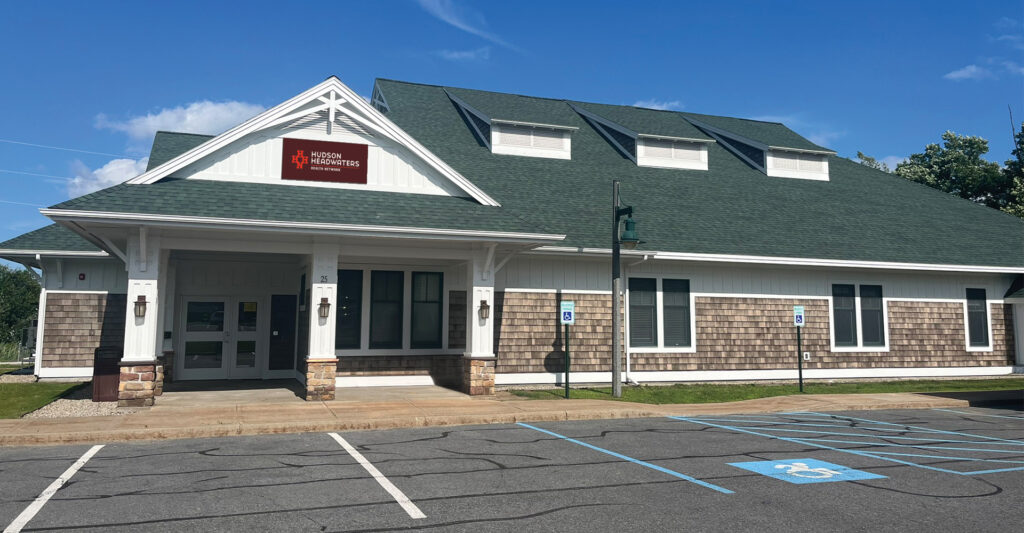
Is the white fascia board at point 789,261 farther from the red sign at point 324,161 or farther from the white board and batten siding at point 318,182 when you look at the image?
the red sign at point 324,161

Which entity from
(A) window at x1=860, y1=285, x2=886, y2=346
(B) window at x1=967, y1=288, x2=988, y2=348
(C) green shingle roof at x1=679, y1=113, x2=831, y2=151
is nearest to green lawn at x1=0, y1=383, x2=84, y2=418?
(A) window at x1=860, y1=285, x2=886, y2=346

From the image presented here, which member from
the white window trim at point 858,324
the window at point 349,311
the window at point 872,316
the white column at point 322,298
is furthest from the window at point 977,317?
the white column at point 322,298

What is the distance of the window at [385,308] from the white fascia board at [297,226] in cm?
351

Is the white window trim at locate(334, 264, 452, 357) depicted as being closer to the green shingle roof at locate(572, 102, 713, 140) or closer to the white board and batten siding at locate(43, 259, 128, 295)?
the white board and batten siding at locate(43, 259, 128, 295)

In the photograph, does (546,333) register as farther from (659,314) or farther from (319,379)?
(319,379)

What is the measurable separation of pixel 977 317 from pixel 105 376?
2426 cm

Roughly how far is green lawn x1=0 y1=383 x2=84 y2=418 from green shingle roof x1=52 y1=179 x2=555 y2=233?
4002 mm

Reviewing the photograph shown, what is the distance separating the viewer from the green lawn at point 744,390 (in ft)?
53.9

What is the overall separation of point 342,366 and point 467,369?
324 centimetres

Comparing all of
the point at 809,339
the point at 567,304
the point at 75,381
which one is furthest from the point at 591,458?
the point at 75,381

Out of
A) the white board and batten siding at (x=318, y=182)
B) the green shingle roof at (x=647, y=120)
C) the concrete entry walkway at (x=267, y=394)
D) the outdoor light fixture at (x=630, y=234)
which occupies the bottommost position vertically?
the concrete entry walkway at (x=267, y=394)

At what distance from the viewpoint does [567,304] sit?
15891 mm

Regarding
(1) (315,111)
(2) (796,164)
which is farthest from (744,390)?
(1) (315,111)

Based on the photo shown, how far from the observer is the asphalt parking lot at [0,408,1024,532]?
631cm
